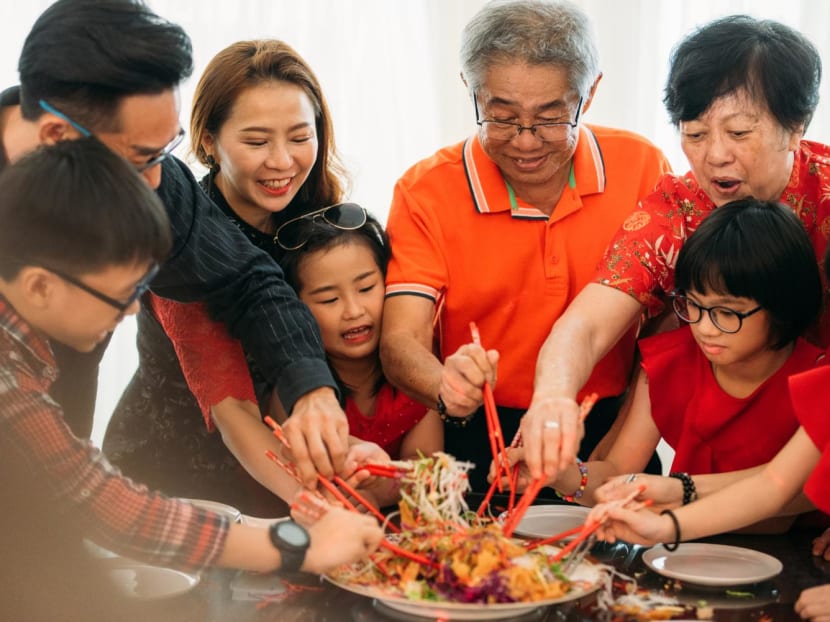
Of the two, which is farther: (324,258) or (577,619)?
(324,258)

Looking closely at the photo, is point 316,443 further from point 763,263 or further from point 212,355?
point 763,263

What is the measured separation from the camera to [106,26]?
5.15ft

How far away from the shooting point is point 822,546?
1.73 m

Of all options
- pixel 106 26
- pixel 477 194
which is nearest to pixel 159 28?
pixel 106 26

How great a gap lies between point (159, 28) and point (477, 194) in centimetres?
95

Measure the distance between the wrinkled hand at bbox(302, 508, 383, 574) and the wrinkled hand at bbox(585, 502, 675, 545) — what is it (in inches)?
13.5

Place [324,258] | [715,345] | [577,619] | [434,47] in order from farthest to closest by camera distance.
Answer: [434,47]
[324,258]
[715,345]
[577,619]

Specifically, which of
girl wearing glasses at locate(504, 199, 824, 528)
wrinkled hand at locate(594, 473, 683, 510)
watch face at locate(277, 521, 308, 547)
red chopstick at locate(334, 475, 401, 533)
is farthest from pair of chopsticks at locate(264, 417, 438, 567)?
girl wearing glasses at locate(504, 199, 824, 528)

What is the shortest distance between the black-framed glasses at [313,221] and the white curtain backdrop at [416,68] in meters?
1.05

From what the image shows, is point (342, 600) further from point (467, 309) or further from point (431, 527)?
point (467, 309)

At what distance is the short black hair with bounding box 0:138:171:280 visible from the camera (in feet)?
4.58

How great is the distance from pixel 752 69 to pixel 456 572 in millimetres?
1083

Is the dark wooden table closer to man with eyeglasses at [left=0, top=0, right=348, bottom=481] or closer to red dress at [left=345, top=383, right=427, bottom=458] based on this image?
man with eyeglasses at [left=0, top=0, right=348, bottom=481]

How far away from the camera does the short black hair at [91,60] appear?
5.07ft
